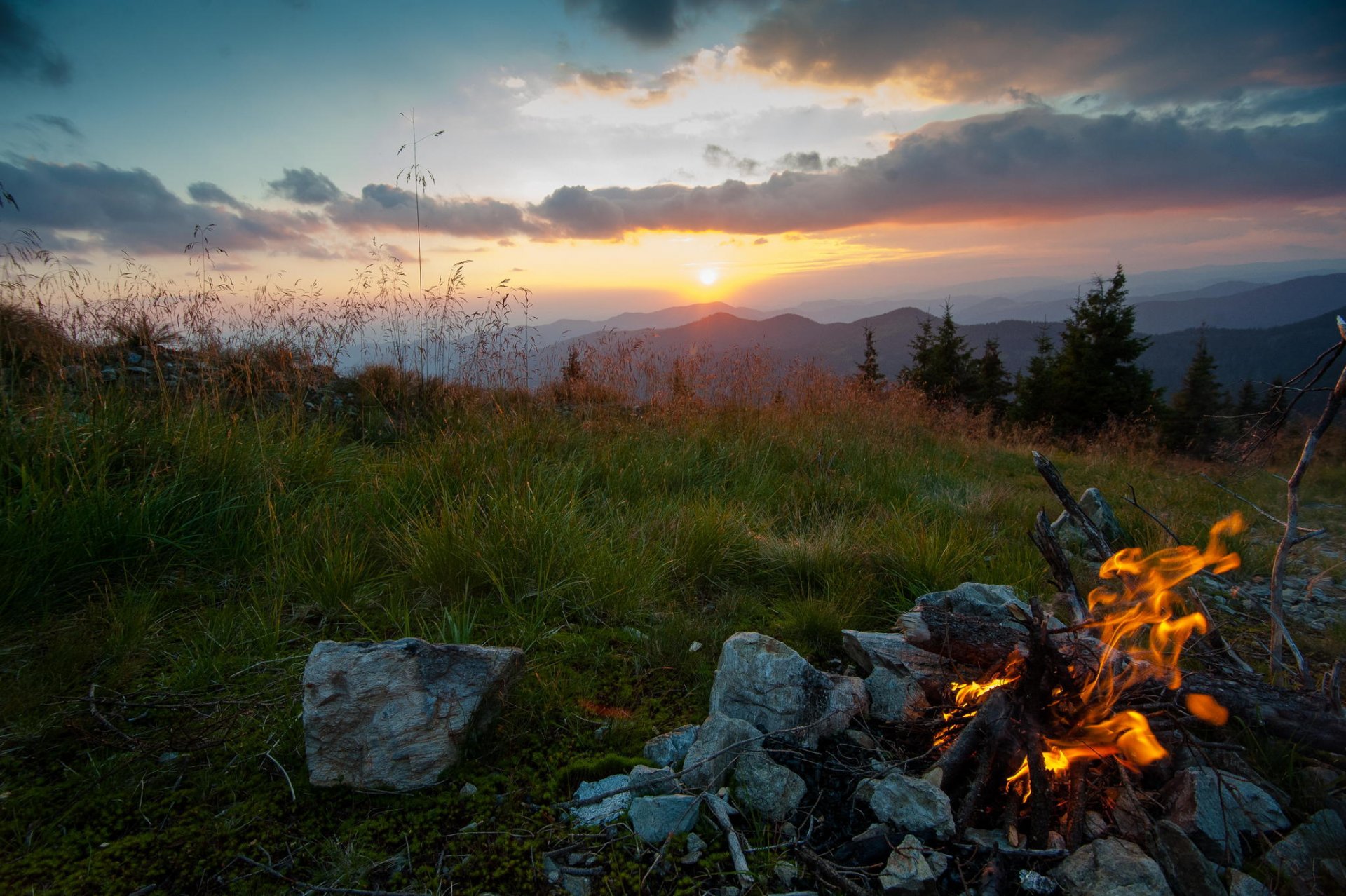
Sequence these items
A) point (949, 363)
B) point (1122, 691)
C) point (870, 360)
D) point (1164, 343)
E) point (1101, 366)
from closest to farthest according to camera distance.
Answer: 1. point (1122, 691)
2. point (1101, 366)
3. point (949, 363)
4. point (870, 360)
5. point (1164, 343)

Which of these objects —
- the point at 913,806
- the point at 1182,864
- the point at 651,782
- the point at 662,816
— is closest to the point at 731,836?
the point at 662,816

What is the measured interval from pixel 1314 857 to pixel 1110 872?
1.98ft

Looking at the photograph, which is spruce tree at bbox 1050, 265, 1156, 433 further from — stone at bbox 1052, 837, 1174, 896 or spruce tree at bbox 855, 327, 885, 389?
stone at bbox 1052, 837, 1174, 896

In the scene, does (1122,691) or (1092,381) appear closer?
(1122,691)

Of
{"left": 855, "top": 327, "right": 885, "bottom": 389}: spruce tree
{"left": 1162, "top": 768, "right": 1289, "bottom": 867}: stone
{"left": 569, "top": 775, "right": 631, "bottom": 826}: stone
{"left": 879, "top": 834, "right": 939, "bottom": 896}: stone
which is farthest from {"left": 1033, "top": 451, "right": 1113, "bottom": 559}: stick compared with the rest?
{"left": 855, "top": 327, "right": 885, "bottom": 389}: spruce tree

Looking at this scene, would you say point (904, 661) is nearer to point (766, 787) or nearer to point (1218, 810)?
point (766, 787)

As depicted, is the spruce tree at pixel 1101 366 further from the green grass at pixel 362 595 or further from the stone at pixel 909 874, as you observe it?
the stone at pixel 909 874

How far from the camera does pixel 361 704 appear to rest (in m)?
2.06

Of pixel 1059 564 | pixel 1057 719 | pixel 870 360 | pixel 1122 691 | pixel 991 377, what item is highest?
pixel 1059 564

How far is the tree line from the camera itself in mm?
23844

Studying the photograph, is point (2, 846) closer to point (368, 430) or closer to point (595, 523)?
point (595, 523)

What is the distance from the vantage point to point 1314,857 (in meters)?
1.69

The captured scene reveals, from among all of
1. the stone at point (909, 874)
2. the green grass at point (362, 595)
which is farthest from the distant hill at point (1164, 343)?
the stone at point (909, 874)

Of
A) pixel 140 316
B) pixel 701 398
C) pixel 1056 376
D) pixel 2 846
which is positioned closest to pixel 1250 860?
pixel 2 846
